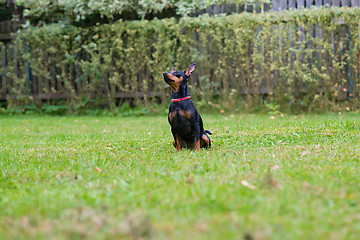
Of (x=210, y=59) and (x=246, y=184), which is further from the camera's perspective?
(x=210, y=59)

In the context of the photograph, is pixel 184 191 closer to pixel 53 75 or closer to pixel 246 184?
pixel 246 184

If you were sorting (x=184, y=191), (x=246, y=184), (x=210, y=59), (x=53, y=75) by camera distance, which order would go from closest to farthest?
(x=184, y=191)
(x=246, y=184)
(x=210, y=59)
(x=53, y=75)

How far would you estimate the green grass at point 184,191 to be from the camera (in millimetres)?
2053

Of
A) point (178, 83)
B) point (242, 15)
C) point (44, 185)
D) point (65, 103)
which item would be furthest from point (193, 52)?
point (44, 185)

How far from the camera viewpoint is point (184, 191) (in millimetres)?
2705

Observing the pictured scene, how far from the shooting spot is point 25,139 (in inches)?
264

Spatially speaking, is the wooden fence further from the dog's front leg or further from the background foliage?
the dog's front leg

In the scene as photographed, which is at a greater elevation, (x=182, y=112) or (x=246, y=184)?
(x=182, y=112)

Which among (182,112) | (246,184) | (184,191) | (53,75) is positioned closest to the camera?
(184,191)

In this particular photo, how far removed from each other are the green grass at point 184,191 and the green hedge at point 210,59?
4.75m

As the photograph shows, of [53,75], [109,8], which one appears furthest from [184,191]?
[53,75]

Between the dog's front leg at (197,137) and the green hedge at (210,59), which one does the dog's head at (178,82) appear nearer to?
the dog's front leg at (197,137)

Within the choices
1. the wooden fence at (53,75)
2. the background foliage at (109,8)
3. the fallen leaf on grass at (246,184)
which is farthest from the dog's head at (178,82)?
the background foliage at (109,8)

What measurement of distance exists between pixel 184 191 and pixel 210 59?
819 centimetres
